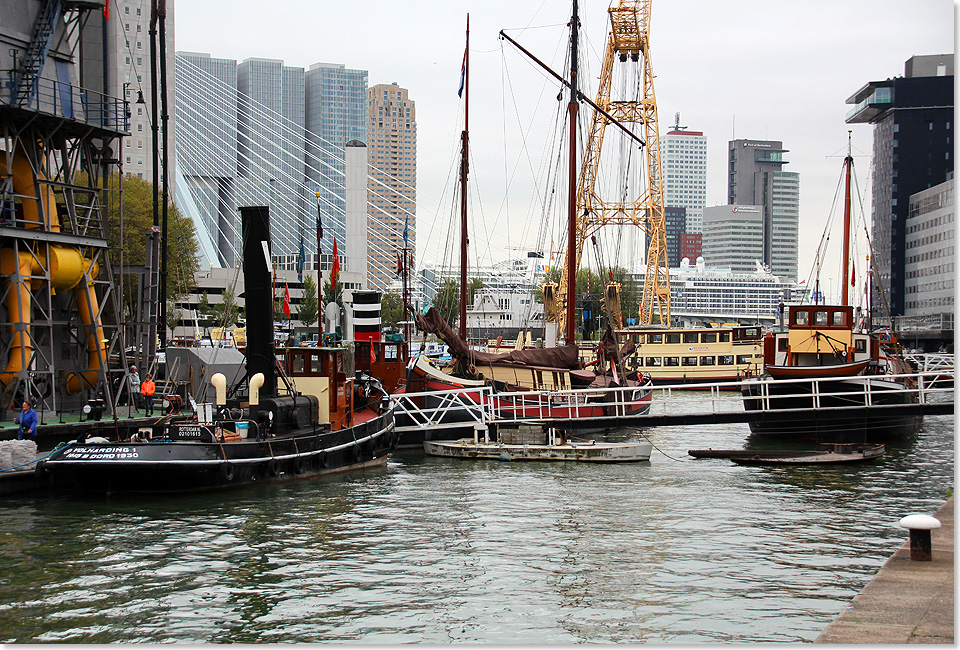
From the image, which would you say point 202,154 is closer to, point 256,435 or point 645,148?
point 645,148

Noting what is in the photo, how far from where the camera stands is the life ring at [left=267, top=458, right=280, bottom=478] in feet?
75.7

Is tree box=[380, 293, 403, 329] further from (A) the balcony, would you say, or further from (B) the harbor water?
(B) the harbor water

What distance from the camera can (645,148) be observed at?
234 ft

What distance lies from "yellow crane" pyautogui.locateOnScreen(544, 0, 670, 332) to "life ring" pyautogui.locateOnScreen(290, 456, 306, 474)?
43.3m

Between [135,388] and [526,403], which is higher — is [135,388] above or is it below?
above

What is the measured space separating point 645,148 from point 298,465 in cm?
5343

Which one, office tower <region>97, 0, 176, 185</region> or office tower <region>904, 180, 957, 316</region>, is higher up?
office tower <region>97, 0, 176, 185</region>

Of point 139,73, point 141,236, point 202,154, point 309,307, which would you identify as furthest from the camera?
point 139,73

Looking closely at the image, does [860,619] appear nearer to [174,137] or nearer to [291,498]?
[291,498]

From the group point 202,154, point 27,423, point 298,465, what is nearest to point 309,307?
point 202,154

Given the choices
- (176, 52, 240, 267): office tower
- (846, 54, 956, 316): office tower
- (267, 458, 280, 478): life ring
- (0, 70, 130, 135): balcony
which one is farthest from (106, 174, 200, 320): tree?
(846, 54, 956, 316): office tower

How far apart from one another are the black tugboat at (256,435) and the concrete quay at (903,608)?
597 inches

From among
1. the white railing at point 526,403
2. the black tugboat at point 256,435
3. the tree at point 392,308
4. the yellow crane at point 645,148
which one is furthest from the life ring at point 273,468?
the tree at point 392,308

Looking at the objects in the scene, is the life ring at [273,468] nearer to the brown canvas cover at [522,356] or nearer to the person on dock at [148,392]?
the person on dock at [148,392]
